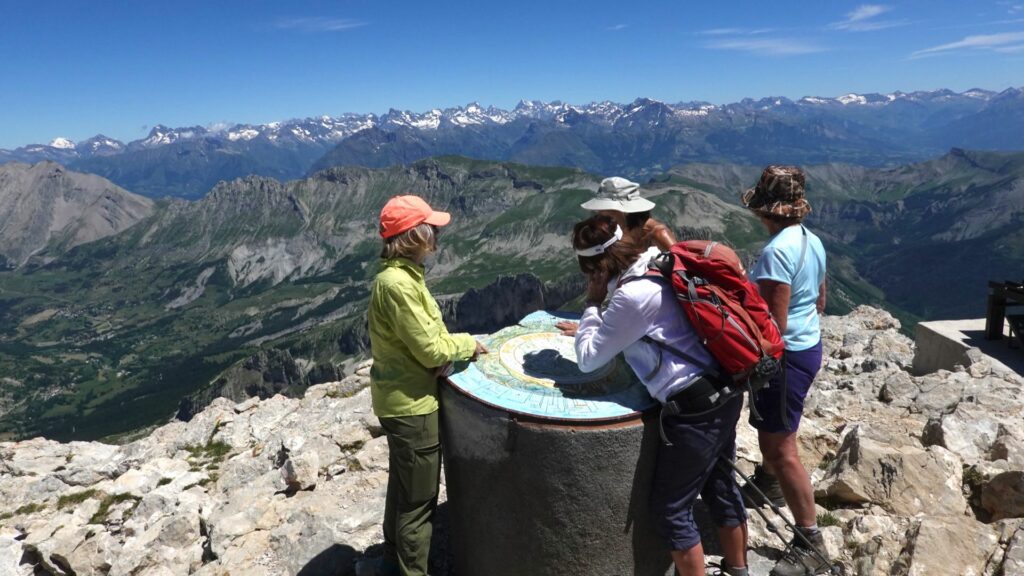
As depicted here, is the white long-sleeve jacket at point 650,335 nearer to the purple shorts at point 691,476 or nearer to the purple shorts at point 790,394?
the purple shorts at point 691,476

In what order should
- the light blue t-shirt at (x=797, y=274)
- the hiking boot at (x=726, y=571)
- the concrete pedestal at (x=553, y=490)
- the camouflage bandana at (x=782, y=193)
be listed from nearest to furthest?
the concrete pedestal at (x=553, y=490) → the hiking boot at (x=726, y=571) → the light blue t-shirt at (x=797, y=274) → the camouflage bandana at (x=782, y=193)

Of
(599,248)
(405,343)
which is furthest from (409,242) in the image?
(599,248)

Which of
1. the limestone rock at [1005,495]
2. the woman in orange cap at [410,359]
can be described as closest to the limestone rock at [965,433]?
the limestone rock at [1005,495]

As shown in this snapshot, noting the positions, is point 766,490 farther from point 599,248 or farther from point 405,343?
Answer: point 405,343

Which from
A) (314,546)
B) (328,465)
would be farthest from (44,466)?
(314,546)

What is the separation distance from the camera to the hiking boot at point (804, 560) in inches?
259

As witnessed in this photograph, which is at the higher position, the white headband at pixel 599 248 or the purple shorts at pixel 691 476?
the white headband at pixel 599 248

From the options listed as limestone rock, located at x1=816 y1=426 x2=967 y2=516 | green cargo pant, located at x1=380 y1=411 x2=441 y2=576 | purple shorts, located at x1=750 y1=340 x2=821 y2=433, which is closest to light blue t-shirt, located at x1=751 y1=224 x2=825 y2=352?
purple shorts, located at x1=750 y1=340 x2=821 y2=433

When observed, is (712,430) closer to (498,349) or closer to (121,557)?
(498,349)

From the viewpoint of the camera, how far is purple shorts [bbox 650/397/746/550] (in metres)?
5.50

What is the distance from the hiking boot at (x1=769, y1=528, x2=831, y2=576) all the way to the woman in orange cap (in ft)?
14.0

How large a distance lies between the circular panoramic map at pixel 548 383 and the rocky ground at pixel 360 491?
304 cm

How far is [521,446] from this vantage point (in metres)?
5.91

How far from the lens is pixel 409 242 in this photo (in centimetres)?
616
